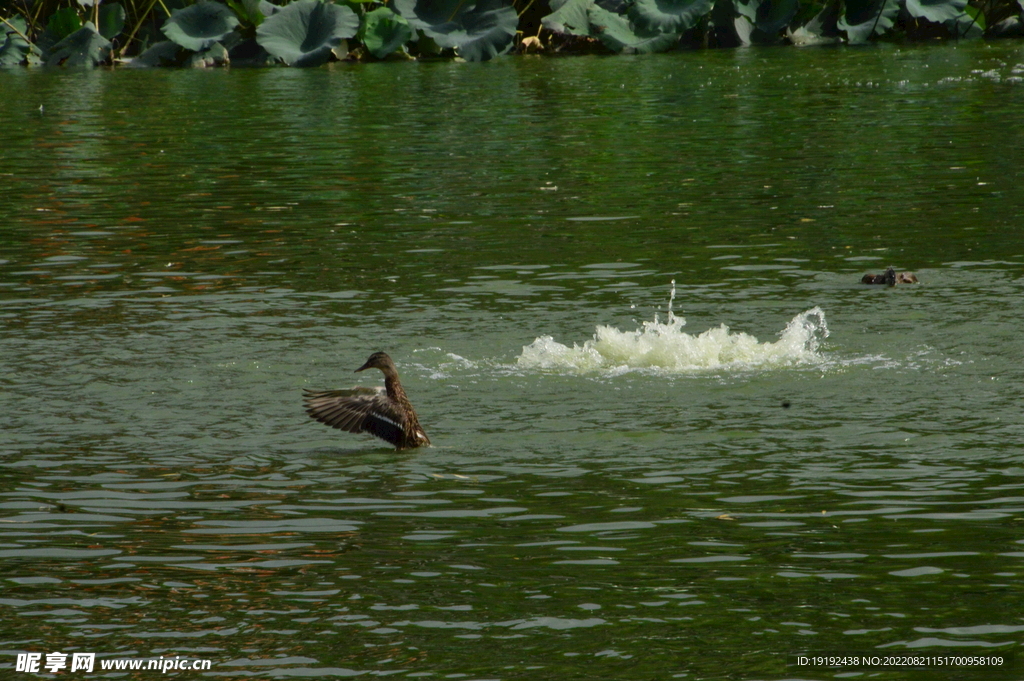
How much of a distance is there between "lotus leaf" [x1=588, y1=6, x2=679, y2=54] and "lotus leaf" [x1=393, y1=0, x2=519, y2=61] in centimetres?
209

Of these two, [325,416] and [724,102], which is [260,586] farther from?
[724,102]

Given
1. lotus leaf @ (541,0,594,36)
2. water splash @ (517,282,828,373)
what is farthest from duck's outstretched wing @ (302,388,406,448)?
lotus leaf @ (541,0,594,36)

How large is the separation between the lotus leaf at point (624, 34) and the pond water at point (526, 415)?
18610 mm

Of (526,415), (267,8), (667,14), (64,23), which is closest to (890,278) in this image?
(526,415)

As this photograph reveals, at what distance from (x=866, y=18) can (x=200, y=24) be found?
16353 millimetres

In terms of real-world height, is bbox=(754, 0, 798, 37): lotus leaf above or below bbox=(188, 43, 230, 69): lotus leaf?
above

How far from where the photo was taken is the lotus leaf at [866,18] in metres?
40.3

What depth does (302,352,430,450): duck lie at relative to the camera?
8906mm

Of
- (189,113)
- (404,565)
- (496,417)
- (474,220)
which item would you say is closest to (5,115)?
(189,113)

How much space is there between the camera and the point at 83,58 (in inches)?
1666

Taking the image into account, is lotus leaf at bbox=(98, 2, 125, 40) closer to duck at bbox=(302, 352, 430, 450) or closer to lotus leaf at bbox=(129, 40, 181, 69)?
lotus leaf at bbox=(129, 40, 181, 69)

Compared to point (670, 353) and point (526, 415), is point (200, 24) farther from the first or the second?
point (526, 415)

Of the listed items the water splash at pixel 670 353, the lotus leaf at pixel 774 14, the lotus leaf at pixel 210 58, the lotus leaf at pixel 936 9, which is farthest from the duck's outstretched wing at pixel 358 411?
the lotus leaf at pixel 210 58

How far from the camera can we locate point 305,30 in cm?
4006
